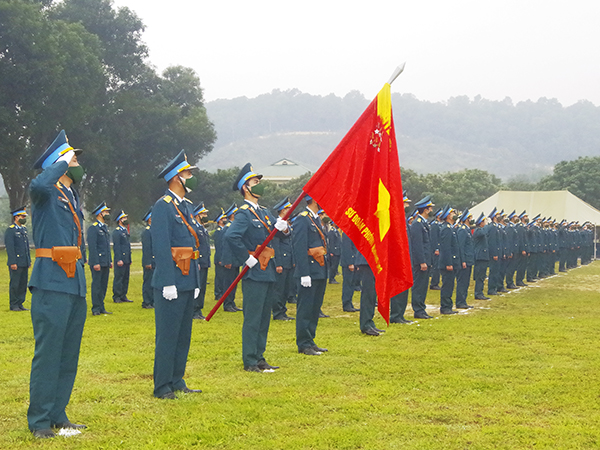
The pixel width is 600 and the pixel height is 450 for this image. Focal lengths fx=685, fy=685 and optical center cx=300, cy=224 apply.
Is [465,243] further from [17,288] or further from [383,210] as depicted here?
[17,288]

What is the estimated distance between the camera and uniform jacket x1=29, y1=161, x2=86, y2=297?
549 centimetres

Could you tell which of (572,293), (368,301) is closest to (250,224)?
(368,301)

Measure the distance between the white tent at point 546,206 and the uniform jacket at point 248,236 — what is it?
3303 centimetres

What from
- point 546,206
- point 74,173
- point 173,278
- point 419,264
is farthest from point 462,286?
point 546,206

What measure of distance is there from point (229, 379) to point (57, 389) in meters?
2.24

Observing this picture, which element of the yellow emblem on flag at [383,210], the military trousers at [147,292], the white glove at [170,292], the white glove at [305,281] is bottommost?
the military trousers at [147,292]

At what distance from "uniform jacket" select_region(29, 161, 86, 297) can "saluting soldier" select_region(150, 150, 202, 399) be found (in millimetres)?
1014

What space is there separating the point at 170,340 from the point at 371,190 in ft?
8.74

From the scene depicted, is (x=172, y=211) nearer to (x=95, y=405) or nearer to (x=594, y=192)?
(x=95, y=405)

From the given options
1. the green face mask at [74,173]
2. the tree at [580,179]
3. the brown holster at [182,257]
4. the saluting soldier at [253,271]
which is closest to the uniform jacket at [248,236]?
the saluting soldier at [253,271]

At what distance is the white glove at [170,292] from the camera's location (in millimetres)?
6516

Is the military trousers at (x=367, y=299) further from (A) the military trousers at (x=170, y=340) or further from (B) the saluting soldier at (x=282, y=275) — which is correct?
(A) the military trousers at (x=170, y=340)

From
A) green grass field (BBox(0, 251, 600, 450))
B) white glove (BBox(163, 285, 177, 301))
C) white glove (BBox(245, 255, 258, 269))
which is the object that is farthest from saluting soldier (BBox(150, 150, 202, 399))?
white glove (BBox(245, 255, 258, 269))

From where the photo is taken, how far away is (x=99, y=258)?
47.4 feet
